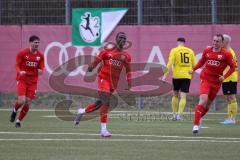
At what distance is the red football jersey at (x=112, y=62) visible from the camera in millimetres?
16469

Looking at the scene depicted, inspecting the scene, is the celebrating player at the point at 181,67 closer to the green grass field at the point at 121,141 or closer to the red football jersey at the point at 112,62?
the green grass field at the point at 121,141

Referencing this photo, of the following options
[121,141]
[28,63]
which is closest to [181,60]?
[28,63]

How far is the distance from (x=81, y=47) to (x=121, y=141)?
1184 cm

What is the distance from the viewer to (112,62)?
16.5 meters

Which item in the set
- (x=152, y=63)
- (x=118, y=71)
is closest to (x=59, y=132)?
(x=118, y=71)

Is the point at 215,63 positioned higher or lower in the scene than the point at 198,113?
higher

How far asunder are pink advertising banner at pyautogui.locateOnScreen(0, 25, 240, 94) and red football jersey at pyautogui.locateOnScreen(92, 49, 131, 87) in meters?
9.15

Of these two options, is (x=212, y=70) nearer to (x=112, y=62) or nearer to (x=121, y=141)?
(x=112, y=62)

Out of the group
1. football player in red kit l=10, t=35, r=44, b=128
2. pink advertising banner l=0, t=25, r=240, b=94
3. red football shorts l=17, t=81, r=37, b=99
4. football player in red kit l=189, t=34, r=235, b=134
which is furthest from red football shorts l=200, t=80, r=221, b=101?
pink advertising banner l=0, t=25, r=240, b=94

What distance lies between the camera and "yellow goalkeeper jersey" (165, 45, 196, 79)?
71.8 ft

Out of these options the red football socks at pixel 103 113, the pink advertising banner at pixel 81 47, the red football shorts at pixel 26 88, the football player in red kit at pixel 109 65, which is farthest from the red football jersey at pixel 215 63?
the pink advertising banner at pixel 81 47

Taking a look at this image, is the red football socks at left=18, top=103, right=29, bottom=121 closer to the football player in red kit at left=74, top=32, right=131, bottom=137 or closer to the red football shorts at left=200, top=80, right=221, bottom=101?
the football player in red kit at left=74, top=32, right=131, bottom=137

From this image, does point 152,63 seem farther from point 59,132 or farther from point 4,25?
point 59,132

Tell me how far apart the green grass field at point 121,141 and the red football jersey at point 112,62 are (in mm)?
1308
